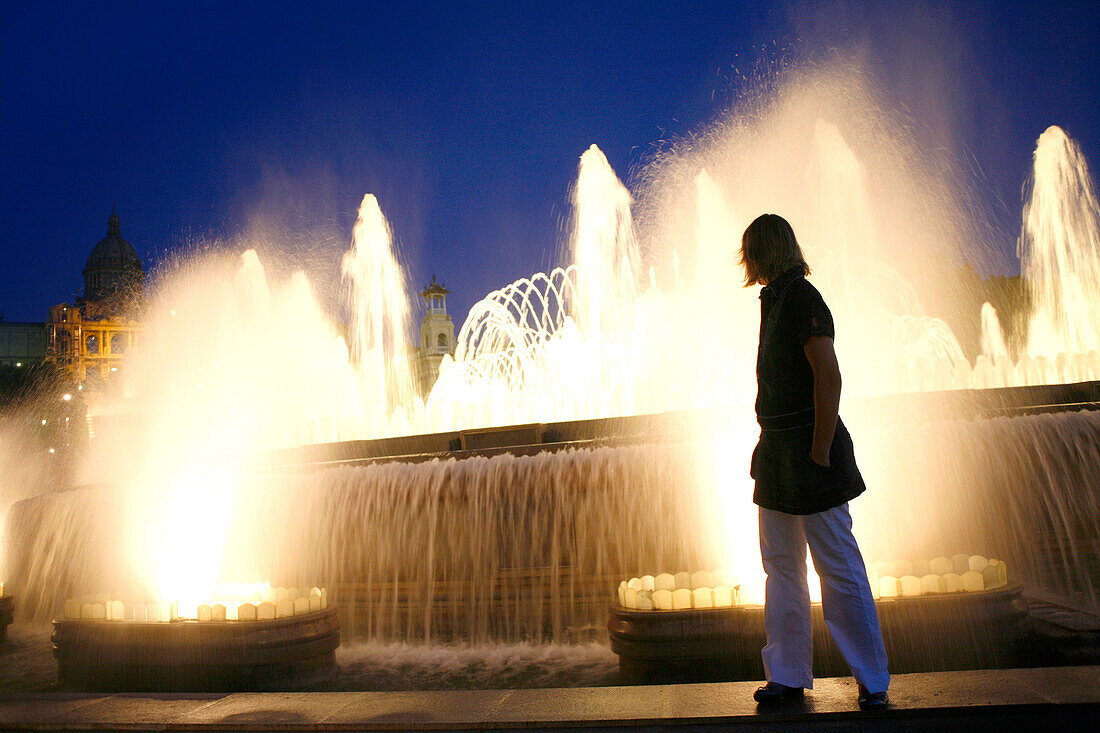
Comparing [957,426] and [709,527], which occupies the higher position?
[957,426]

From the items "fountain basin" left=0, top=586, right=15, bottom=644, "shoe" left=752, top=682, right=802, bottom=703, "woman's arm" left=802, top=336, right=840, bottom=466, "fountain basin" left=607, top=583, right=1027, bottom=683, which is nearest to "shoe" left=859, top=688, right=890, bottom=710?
"shoe" left=752, top=682, right=802, bottom=703

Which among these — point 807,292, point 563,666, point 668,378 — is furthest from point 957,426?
point 668,378

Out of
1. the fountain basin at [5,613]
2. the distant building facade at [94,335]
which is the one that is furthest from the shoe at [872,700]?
the distant building facade at [94,335]

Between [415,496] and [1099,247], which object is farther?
[1099,247]

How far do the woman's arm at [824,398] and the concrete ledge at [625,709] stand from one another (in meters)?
0.94

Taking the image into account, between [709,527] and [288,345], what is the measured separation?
808 inches

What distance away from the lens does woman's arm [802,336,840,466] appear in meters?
3.06

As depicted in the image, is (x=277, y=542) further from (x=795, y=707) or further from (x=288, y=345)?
(x=288, y=345)

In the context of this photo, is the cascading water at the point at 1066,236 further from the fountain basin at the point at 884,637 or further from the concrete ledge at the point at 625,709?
the concrete ledge at the point at 625,709

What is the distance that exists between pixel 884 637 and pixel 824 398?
2.18m

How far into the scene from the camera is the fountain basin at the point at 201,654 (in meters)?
5.36

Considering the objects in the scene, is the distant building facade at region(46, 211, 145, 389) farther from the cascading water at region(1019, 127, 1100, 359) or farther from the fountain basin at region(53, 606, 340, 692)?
the fountain basin at region(53, 606, 340, 692)

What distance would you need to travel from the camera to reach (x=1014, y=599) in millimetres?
4621

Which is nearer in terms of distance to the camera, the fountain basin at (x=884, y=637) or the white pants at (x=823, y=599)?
the white pants at (x=823, y=599)
